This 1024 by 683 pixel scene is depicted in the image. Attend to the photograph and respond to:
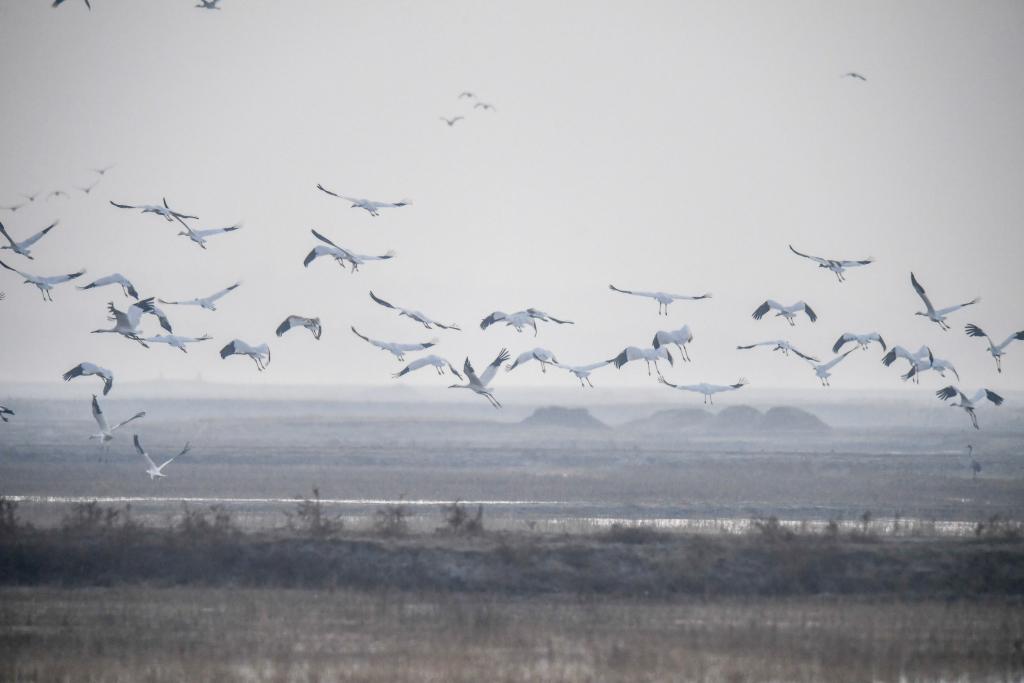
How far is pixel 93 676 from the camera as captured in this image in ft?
83.0

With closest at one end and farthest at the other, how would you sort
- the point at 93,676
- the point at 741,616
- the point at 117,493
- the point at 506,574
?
the point at 93,676 → the point at 741,616 → the point at 506,574 → the point at 117,493

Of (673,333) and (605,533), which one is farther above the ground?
(673,333)

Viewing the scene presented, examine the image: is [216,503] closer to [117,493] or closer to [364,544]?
[117,493]

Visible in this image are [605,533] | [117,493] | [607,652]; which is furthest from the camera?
[117,493]

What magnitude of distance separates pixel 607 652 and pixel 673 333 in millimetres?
12626

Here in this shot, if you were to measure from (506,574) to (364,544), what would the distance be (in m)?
3.50

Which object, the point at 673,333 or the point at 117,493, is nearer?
the point at 673,333

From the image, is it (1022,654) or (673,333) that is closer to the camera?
(1022,654)

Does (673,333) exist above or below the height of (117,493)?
above

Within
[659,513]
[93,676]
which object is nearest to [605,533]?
[659,513]

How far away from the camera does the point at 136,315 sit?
37812 mm

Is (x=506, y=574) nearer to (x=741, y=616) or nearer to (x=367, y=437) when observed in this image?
(x=741, y=616)

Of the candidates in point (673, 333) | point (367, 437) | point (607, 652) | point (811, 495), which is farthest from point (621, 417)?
point (607, 652)

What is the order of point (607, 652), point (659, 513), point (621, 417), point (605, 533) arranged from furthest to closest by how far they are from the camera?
1. point (621, 417)
2. point (659, 513)
3. point (605, 533)
4. point (607, 652)
